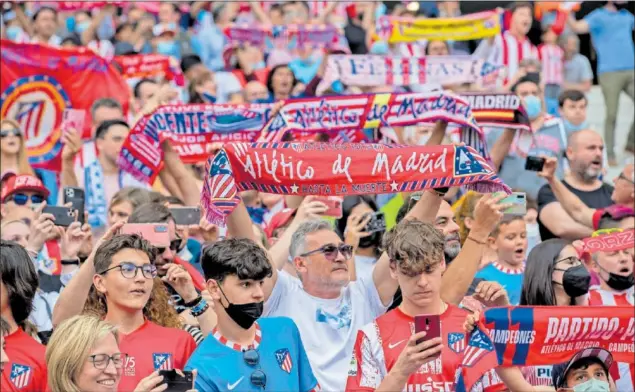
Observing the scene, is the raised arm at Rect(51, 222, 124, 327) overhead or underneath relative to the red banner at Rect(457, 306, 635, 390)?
overhead

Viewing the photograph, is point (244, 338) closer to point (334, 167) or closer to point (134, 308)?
point (134, 308)

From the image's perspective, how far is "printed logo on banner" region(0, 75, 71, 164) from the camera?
1195cm

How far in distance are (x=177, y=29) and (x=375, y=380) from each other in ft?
40.4

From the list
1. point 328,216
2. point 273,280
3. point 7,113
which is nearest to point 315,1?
point 7,113

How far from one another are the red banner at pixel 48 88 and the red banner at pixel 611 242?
5.29 m

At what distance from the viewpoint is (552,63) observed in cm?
1625

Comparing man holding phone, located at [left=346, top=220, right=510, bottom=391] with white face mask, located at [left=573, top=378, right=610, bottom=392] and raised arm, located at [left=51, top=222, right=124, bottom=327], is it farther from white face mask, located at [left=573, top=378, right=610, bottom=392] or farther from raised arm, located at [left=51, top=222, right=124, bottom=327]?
Result: raised arm, located at [left=51, top=222, right=124, bottom=327]

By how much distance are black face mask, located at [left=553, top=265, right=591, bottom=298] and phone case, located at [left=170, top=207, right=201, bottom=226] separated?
89.4 inches

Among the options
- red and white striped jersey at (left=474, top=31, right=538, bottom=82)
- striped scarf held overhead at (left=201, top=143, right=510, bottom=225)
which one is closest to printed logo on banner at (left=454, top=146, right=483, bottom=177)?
striped scarf held overhead at (left=201, top=143, right=510, bottom=225)

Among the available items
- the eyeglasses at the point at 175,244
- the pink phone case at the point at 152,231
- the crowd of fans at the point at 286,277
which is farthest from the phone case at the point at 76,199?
the pink phone case at the point at 152,231

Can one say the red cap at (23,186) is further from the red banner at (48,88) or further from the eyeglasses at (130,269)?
the eyeglasses at (130,269)

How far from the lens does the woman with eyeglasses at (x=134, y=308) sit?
6402mm

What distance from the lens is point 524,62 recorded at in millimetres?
14359

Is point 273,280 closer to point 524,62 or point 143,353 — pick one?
point 143,353
